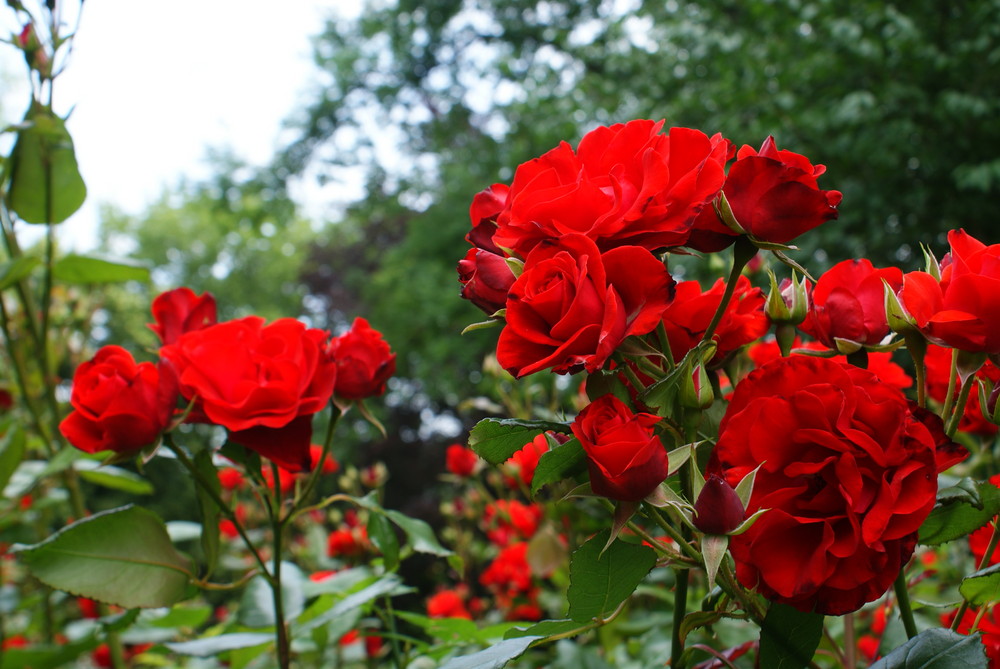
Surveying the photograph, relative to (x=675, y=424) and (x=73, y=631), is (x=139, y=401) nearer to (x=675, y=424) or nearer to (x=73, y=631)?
(x=675, y=424)

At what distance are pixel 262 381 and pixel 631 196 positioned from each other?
342 millimetres

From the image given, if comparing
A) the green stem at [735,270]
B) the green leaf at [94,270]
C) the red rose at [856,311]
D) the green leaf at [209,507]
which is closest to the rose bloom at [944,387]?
the red rose at [856,311]

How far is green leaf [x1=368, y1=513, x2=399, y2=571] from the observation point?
726mm

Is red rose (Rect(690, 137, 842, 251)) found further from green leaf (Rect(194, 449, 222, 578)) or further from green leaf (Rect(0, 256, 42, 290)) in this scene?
green leaf (Rect(0, 256, 42, 290))

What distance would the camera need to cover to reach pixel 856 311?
446 mm

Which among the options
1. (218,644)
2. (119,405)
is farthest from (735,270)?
(218,644)

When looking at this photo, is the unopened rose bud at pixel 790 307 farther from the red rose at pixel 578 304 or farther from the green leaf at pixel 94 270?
the green leaf at pixel 94 270

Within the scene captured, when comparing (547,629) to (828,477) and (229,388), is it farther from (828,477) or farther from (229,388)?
(229,388)

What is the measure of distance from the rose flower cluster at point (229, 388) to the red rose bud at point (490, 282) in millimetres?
231

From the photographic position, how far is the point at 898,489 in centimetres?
34

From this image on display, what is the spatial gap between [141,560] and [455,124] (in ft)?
25.8

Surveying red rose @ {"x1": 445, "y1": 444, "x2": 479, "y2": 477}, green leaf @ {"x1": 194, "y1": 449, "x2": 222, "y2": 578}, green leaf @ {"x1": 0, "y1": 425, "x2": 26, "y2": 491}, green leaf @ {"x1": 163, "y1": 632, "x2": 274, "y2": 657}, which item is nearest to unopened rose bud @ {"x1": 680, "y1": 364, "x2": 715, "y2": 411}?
green leaf @ {"x1": 194, "y1": 449, "x2": 222, "y2": 578}

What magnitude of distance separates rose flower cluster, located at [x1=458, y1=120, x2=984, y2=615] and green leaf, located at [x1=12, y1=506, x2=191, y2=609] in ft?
1.36

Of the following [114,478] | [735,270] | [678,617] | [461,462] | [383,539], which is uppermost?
[735,270]
